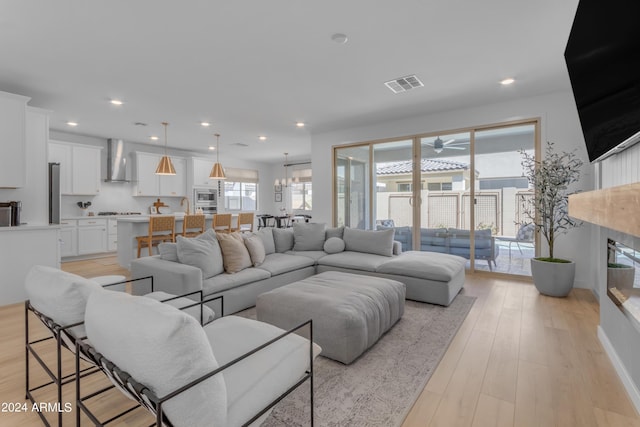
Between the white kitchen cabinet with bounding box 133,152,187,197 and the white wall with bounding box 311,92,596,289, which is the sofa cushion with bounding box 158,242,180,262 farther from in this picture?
the white kitchen cabinet with bounding box 133,152,187,197

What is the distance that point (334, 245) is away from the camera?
179 inches

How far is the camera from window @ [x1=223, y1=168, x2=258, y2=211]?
9.93 metres

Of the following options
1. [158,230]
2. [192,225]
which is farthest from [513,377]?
[192,225]

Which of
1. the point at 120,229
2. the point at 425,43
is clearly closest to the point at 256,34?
the point at 425,43

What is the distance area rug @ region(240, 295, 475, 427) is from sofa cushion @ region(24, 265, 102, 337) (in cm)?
106

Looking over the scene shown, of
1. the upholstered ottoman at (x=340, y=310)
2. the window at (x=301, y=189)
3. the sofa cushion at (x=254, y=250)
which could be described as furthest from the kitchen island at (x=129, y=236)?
the window at (x=301, y=189)

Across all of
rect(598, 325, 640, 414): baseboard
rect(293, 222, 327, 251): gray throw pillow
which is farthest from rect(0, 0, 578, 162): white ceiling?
rect(598, 325, 640, 414): baseboard

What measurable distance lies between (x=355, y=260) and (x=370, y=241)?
507 millimetres

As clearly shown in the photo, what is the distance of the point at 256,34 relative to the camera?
2.77 meters

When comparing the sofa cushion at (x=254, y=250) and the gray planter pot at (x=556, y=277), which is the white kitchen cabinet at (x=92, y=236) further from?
the gray planter pot at (x=556, y=277)

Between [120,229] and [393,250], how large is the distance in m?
4.78

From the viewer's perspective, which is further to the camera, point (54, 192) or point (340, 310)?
point (54, 192)

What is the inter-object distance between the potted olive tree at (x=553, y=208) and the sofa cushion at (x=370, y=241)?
1762 millimetres

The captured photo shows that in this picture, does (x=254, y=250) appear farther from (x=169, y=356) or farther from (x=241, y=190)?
(x=241, y=190)
